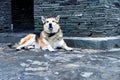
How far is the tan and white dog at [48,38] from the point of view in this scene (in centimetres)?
753

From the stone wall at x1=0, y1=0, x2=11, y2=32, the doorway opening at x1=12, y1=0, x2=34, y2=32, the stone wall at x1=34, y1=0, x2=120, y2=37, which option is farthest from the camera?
the doorway opening at x1=12, y1=0, x2=34, y2=32

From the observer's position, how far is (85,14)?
26.0 ft

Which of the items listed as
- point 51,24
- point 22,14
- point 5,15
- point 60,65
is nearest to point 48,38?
point 51,24

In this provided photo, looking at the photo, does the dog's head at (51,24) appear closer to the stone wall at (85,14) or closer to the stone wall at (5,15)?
the stone wall at (85,14)

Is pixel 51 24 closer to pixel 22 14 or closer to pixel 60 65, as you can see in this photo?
pixel 60 65

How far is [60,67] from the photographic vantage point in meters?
5.39

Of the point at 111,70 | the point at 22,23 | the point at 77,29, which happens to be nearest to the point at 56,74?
the point at 111,70

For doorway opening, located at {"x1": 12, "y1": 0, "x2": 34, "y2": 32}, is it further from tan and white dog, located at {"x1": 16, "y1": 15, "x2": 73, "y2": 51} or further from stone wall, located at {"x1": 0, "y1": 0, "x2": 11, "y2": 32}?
tan and white dog, located at {"x1": 16, "y1": 15, "x2": 73, "y2": 51}

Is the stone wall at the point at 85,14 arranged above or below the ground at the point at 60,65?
above

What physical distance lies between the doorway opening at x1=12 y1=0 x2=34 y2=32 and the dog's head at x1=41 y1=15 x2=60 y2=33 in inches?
116

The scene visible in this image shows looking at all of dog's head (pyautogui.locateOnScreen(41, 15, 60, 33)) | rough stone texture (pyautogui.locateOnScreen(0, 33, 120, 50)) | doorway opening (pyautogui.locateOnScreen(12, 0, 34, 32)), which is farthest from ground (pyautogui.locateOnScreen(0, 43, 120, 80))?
doorway opening (pyautogui.locateOnScreen(12, 0, 34, 32))

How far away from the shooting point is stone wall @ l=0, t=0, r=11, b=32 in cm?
968

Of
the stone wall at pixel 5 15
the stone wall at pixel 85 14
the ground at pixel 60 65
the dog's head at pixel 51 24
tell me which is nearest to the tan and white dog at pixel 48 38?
the dog's head at pixel 51 24

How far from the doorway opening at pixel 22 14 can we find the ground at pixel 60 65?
3.30 meters
